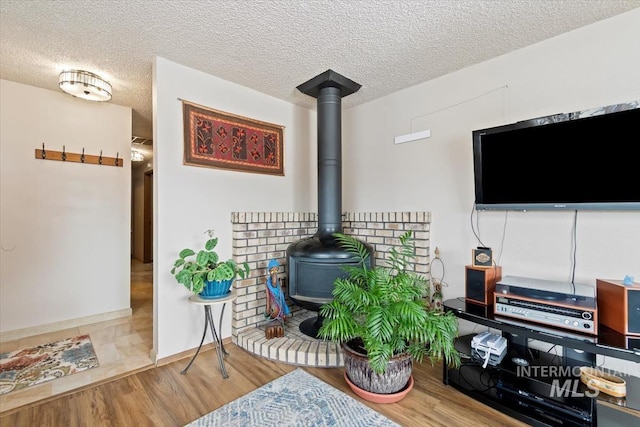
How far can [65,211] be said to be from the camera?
2.98 metres

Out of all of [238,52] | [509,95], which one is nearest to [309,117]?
[238,52]

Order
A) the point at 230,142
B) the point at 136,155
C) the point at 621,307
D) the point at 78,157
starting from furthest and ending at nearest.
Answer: the point at 136,155 → the point at 78,157 → the point at 230,142 → the point at 621,307

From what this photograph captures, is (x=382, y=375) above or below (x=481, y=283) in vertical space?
below

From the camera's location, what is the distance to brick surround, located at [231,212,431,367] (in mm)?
2277

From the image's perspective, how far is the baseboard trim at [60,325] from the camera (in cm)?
268

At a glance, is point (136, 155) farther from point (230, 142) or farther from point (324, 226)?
point (324, 226)

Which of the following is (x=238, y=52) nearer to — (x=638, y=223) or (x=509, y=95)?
(x=509, y=95)

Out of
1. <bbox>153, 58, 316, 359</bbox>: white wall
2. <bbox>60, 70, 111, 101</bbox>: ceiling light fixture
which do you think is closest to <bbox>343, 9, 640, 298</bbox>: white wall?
<bbox>153, 58, 316, 359</bbox>: white wall

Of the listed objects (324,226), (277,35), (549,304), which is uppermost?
(277,35)

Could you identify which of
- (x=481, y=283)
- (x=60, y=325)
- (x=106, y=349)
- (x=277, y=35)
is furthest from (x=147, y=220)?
(x=481, y=283)

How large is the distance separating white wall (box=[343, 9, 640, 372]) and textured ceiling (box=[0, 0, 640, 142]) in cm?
15

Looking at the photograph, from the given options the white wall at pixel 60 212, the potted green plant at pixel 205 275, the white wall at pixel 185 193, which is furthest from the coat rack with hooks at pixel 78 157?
the potted green plant at pixel 205 275

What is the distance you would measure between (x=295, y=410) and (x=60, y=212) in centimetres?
301

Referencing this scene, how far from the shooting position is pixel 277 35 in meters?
1.99
